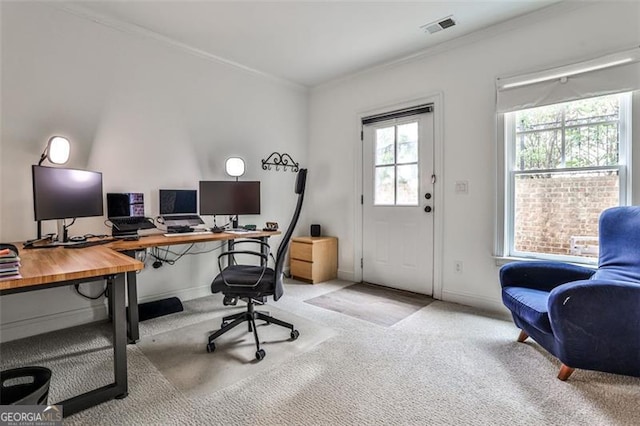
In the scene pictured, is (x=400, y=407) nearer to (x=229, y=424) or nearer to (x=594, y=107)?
(x=229, y=424)

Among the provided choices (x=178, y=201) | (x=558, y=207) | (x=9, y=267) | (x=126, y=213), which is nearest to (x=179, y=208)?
(x=178, y=201)

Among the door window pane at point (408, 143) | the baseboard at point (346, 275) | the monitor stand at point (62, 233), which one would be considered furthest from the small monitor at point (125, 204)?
the door window pane at point (408, 143)

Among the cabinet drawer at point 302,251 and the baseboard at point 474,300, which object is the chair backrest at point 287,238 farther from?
the baseboard at point 474,300

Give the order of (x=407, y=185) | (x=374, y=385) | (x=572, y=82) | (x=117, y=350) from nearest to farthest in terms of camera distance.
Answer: (x=117, y=350) → (x=374, y=385) → (x=572, y=82) → (x=407, y=185)

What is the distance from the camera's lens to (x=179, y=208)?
3146 millimetres

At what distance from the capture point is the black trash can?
1.37m

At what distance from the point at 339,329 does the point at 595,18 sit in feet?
10.1

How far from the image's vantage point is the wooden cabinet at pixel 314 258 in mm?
3904

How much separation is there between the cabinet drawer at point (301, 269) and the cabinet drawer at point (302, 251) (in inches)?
2.1

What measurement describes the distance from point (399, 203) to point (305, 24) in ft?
6.70

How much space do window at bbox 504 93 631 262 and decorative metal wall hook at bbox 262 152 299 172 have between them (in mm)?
2489

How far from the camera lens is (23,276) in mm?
1354

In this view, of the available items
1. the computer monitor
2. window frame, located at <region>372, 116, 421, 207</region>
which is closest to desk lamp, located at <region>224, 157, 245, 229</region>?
the computer monitor

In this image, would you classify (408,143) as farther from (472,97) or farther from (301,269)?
(301,269)
